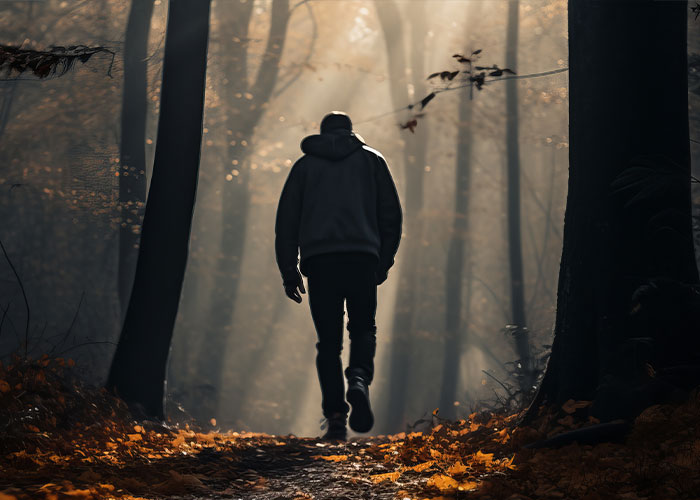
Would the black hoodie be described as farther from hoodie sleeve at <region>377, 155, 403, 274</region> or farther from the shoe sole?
the shoe sole

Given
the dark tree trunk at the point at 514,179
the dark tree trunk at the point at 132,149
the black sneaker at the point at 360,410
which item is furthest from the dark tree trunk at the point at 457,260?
the black sneaker at the point at 360,410

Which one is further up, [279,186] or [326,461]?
[279,186]

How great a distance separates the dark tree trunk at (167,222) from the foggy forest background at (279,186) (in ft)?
18.3

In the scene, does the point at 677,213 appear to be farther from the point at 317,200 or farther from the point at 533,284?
the point at 533,284

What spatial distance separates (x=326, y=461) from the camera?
420cm

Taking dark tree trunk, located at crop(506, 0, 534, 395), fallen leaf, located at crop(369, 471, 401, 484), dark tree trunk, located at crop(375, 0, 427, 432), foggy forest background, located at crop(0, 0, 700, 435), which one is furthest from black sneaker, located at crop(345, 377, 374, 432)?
dark tree trunk, located at crop(375, 0, 427, 432)

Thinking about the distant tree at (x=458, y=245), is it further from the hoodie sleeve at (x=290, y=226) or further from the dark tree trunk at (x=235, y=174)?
the hoodie sleeve at (x=290, y=226)

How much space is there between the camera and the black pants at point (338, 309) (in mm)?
5703

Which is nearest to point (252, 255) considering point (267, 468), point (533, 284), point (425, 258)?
point (425, 258)

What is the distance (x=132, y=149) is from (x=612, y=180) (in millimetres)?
10550

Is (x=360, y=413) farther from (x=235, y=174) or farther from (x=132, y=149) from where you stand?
(x=235, y=174)

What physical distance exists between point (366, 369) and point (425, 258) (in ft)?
58.0

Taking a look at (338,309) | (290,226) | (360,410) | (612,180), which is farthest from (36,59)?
(612,180)

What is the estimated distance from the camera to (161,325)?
20.4 ft
